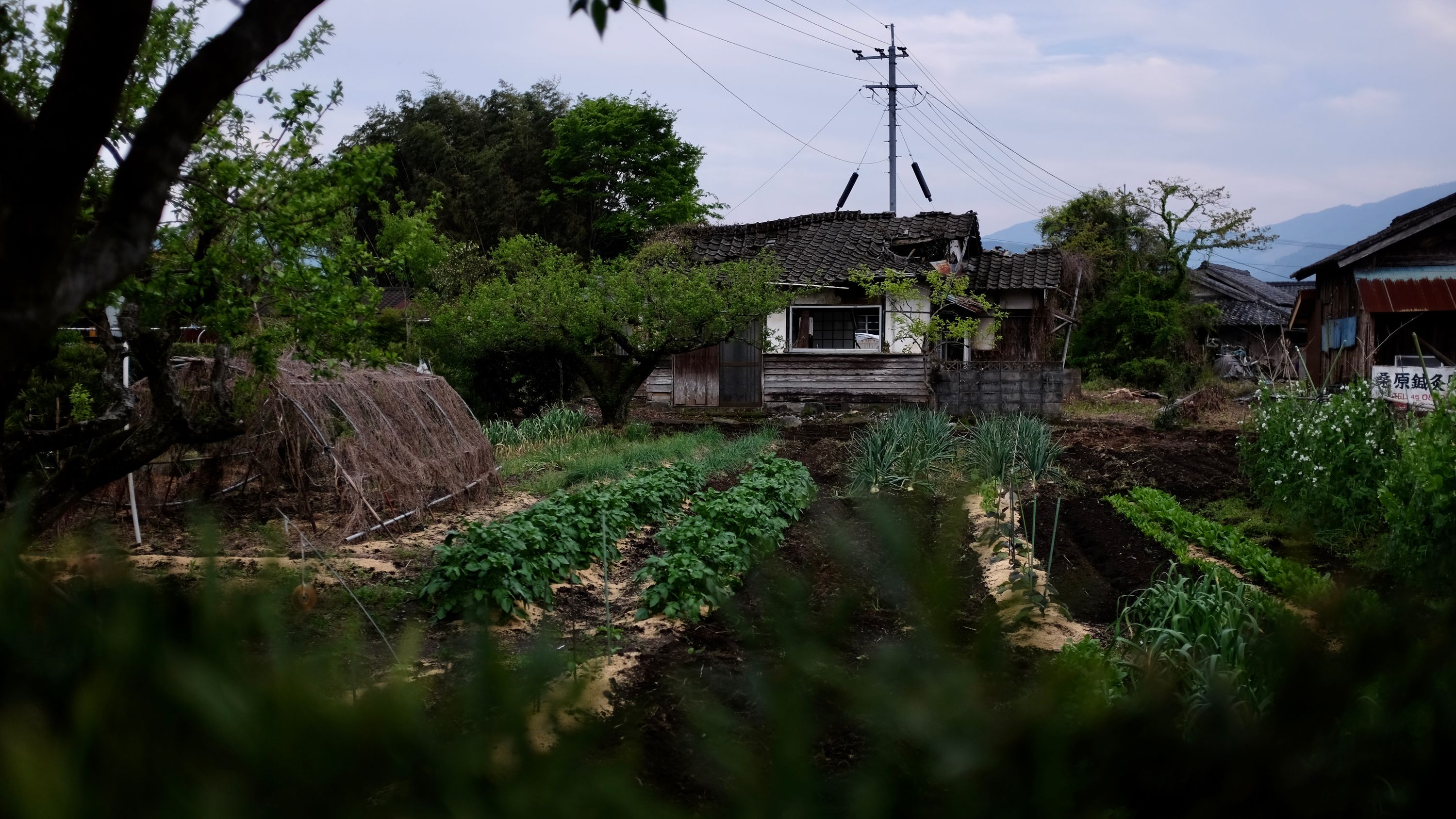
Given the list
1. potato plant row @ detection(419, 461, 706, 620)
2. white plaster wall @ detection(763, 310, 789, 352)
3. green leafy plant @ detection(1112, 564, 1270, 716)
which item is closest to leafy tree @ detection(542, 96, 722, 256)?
white plaster wall @ detection(763, 310, 789, 352)

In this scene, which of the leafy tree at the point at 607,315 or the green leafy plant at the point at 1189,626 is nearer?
the green leafy plant at the point at 1189,626

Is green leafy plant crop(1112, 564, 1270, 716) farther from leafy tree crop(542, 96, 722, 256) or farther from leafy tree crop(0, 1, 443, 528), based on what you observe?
leafy tree crop(542, 96, 722, 256)

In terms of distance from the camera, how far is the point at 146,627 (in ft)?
3.84

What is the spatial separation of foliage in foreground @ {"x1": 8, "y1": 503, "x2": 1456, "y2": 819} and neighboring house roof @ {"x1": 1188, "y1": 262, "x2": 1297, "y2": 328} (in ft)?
119

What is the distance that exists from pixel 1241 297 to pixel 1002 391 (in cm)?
2436

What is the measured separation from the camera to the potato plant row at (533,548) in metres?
6.62

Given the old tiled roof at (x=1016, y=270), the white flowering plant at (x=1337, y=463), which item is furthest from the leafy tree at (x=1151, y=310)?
the white flowering plant at (x=1337, y=463)

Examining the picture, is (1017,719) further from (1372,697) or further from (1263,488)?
(1263,488)

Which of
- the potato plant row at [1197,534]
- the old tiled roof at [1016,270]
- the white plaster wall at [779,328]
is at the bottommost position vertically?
the potato plant row at [1197,534]

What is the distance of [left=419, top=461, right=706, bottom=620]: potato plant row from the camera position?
21.7 ft

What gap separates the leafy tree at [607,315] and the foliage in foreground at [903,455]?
4.64m

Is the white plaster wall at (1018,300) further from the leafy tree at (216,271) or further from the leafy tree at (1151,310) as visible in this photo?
the leafy tree at (216,271)

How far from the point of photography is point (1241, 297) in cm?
3928

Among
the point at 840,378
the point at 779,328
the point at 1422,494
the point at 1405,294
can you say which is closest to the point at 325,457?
the point at 1422,494
